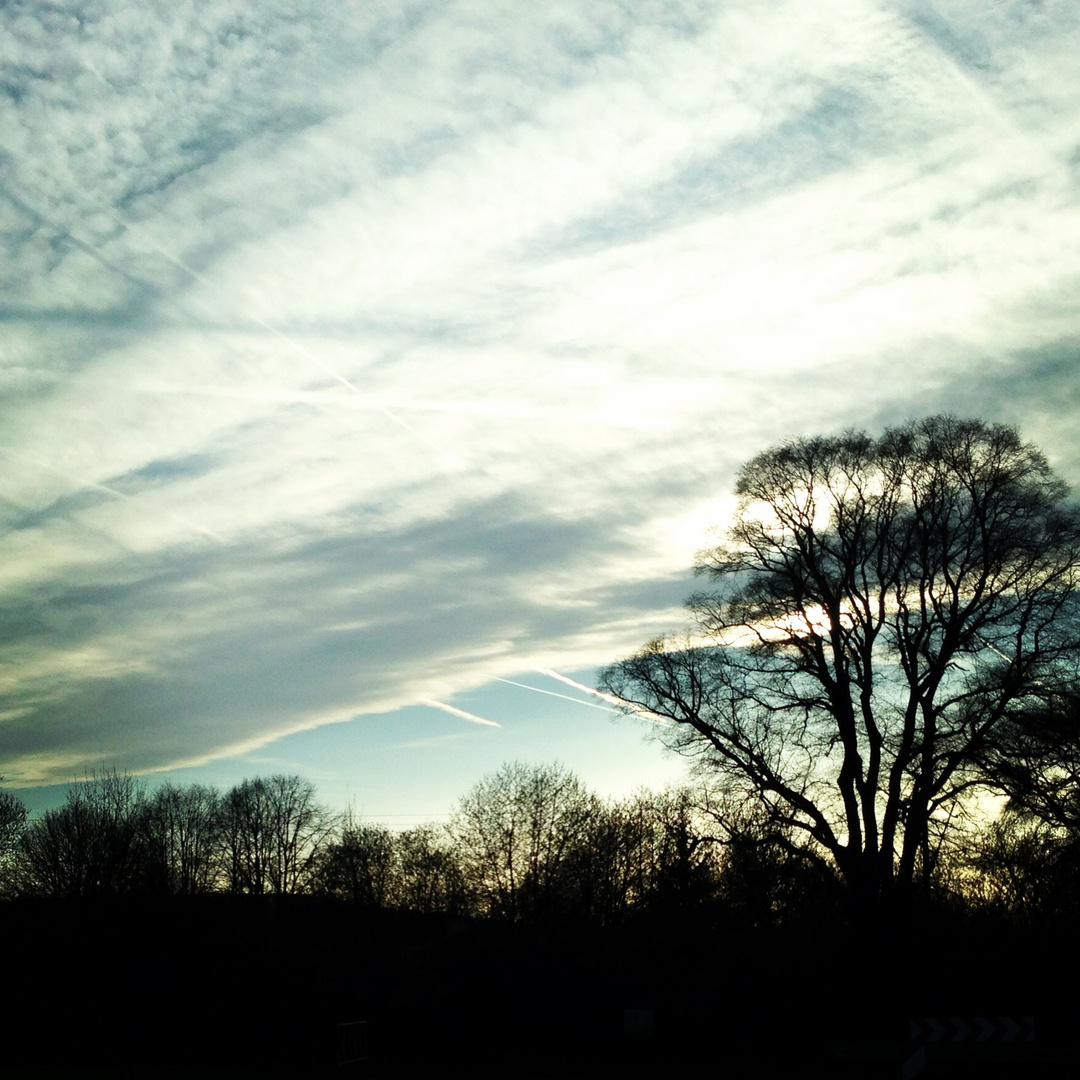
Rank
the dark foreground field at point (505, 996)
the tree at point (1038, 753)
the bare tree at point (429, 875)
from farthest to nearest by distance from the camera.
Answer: the bare tree at point (429, 875)
the dark foreground field at point (505, 996)
the tree at point (1038, 753)

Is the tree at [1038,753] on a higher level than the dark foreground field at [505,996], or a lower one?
higher

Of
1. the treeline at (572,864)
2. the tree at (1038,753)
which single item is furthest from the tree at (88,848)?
the tree at (1038,753)

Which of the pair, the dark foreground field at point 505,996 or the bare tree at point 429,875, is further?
the bare tree at point 429,875

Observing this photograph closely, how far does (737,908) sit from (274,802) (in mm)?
57148

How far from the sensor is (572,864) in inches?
1401

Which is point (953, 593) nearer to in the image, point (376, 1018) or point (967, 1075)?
point (967, 1075)

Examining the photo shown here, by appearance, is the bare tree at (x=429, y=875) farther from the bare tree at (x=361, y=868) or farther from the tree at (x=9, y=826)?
the tree at (x=9, y=826)

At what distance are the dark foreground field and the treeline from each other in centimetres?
107

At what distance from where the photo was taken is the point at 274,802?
79.8 meters

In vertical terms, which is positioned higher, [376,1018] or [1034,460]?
[1034,460]

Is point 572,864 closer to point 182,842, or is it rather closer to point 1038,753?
point 1038,753

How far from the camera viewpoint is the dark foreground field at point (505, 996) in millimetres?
25438

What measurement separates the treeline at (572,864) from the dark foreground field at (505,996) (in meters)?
1.07

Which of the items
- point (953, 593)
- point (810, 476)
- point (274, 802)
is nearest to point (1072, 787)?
point (953, 593)
